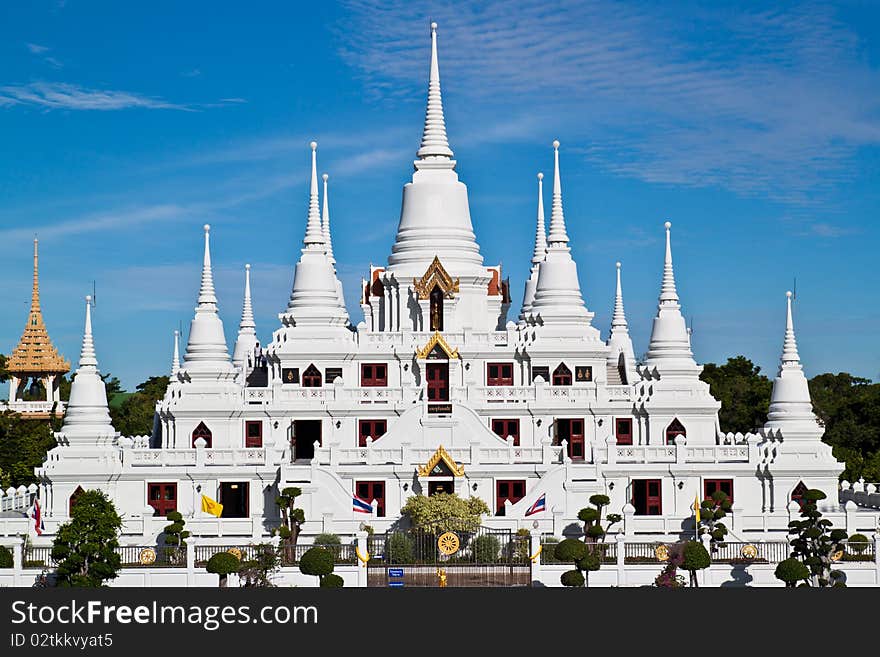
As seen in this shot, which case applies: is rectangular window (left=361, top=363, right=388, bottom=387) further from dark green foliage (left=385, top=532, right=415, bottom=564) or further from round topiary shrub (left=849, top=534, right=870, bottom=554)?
round topiary shrub (left=849, top=534, right=870, bottom=554)

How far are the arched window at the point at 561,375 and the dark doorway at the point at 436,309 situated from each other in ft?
20.3

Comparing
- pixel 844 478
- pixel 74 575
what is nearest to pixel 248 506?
pixel 74 575

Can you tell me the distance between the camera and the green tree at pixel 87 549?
6500cm

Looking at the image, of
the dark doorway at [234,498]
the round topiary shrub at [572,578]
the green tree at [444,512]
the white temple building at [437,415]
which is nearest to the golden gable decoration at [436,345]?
the white temple building at [437,415]

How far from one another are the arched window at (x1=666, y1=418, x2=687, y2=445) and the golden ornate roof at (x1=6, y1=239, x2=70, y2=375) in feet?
218

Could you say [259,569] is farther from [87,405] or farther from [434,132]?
[434,132]

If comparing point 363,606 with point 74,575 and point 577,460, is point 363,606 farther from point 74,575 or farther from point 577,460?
point 577,460

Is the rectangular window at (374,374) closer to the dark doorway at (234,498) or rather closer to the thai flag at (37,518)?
the dark doorway at (234,498)

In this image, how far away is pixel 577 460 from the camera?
277 ft

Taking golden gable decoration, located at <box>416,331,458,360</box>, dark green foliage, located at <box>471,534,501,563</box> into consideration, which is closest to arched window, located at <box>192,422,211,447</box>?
→ golden gable decoration, located at <box>416,331,458,360</box>

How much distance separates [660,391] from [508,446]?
32.5 feet

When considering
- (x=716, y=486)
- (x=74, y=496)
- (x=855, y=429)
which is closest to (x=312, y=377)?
(x=74, y=496)

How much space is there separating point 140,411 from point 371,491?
5288 centimetres

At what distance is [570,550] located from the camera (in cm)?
6825
